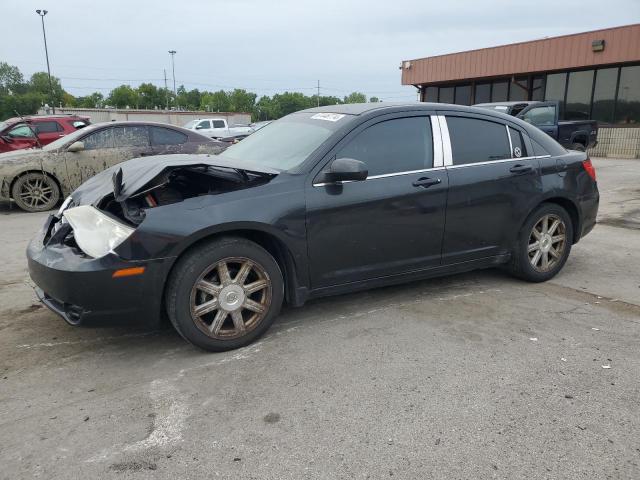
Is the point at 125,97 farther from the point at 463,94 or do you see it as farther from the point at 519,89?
the point at 519,89

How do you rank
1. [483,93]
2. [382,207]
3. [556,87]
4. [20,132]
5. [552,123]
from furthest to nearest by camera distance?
[483,93]
[556,87]
[552,123]
[20,132]
[382,207]

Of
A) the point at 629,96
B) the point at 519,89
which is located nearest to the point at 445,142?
the point at 629,96

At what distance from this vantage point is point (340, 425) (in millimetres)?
2615

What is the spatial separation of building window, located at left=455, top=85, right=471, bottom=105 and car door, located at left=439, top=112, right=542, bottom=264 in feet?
81.7

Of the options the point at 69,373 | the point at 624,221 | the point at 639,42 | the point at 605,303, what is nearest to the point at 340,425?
the point at 69,373

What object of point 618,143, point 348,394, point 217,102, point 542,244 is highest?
point 217,102

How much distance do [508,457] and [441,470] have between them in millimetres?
337

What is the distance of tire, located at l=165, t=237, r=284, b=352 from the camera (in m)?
3.22

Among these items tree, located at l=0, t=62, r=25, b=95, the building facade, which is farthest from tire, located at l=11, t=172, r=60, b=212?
tree, located at l=0, t=62, r=25, b=95

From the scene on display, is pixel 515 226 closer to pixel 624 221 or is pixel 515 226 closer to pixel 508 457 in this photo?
pixel 508 457

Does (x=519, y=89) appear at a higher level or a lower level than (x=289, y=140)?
higher

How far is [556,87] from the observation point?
920 inches

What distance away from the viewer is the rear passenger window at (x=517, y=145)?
4.58 metres

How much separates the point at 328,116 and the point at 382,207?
Result: 0.92m
